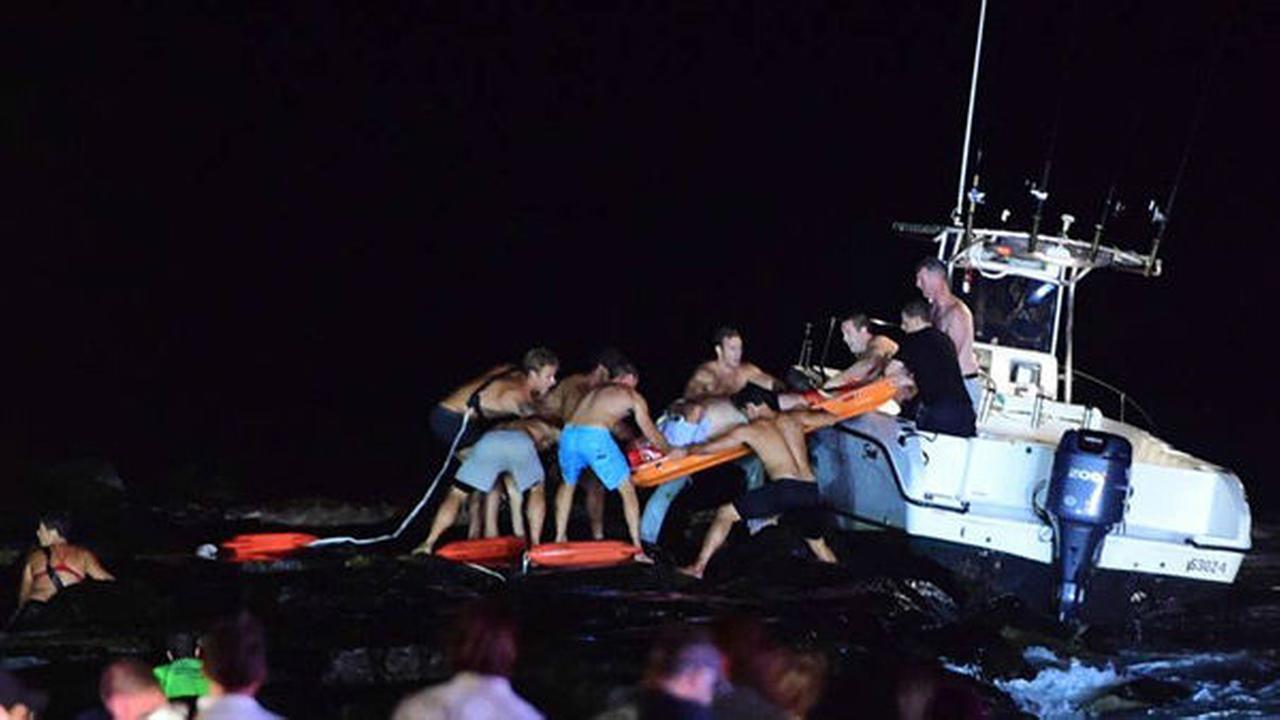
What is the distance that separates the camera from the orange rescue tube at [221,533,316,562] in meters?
13.9

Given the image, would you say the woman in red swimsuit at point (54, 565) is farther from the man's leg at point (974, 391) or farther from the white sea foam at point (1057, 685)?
the man's leg at point (974, 391)

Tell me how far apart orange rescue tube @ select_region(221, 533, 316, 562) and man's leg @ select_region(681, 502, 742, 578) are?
3.15m

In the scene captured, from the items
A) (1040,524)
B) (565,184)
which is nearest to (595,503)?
(1040,524)

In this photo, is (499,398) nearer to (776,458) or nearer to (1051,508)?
(776,458)

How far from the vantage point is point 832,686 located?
11.6 m

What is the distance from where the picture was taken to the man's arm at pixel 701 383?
49.1 ft

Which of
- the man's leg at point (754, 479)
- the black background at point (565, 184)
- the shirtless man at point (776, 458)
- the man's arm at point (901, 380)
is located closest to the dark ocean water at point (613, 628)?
the man's leg at point (754, 479)

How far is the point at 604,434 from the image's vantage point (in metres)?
14.0

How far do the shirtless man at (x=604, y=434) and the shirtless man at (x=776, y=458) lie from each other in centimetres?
45

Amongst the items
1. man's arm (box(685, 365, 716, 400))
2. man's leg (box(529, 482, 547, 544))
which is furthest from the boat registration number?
man's leg (box(529, 482, 547, 544))

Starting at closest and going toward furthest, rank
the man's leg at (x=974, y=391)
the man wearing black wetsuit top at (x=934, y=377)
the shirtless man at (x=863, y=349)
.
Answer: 1. the man wearing black wetsuit top at (x=934, y=377)
2. the man's leg at (x=974, y=391)
3. the shirtless man at (x=863, y=349)

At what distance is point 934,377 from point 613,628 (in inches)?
131

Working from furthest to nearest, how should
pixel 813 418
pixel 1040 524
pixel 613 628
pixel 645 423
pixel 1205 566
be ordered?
pixel 813 418
pixel 645 423
pixel 1205 566
pixel 1040 524
pixel 613 628

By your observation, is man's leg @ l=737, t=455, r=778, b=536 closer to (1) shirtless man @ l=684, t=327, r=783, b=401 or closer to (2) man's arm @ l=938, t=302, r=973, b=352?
(1) shirtless man @ l=684, t=327, r=783, b=401
